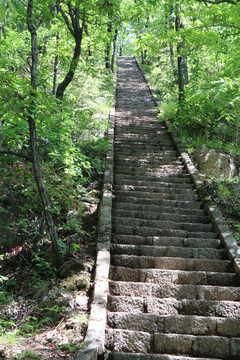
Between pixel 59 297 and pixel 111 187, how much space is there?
300 centimetres

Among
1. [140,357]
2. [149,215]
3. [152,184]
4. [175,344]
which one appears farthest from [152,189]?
[140,357]

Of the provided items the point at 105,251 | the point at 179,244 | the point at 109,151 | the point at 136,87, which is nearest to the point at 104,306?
the point at 105,251

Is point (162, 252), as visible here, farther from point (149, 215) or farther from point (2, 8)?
point (2, 8)

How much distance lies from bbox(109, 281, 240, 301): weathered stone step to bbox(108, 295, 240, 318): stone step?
0.52ft

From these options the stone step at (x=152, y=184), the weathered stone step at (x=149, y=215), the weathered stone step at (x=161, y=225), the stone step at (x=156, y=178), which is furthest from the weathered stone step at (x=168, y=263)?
the stone step at (x=156, y=178)

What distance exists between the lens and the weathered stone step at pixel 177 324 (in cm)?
329

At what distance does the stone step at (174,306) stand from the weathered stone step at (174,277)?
17.4 inches

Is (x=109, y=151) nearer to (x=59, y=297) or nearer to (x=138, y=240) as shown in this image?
(x=138, y=240)

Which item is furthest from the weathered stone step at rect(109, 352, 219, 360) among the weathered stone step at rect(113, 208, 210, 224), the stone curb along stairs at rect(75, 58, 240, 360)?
the weathered stone step at rect(113, 208, 210, 224)

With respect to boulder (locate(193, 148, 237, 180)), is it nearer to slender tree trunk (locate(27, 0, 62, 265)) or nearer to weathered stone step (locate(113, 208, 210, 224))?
weathered stone step (locate(113, 208, 210, 224))

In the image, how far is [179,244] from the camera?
486 cm

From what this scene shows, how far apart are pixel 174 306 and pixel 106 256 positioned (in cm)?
125

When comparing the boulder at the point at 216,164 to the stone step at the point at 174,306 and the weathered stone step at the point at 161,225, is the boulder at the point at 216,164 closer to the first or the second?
the weathered stone step at the point at 161,225

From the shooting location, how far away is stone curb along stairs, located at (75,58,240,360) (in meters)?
2.85
